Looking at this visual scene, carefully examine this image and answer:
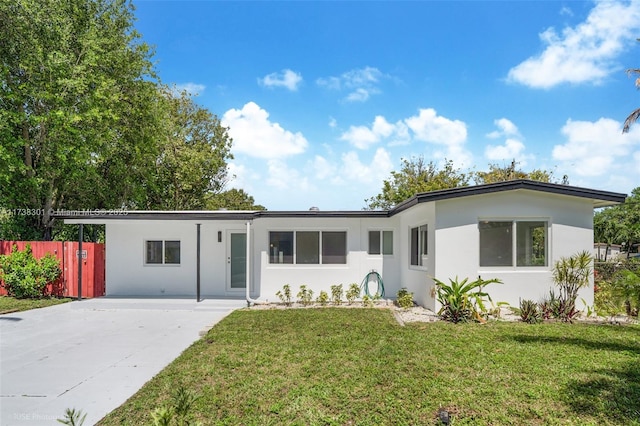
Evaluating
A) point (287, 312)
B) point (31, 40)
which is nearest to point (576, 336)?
point (287, 312)

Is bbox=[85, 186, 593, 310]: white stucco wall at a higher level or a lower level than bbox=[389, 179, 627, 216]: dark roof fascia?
lower

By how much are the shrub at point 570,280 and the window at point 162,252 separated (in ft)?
36.3

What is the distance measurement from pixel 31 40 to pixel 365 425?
17861mm

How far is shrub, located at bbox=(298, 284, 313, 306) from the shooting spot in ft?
39.2

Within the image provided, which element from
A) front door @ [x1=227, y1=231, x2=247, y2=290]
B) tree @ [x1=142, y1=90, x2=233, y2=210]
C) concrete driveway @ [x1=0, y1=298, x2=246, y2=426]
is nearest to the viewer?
concrete driveway @ [x1=0, y1=298, x2=246, y2=426]

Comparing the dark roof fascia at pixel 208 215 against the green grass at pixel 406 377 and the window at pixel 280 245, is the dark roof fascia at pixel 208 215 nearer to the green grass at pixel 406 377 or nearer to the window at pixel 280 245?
the window at pixel 280 245

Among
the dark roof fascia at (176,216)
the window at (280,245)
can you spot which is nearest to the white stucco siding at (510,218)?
the window at (280,245)

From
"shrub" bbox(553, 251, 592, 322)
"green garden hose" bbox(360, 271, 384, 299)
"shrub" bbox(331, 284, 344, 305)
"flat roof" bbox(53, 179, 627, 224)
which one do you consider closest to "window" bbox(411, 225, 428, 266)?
"flat roof" bbox(53, 179, 627, 224)

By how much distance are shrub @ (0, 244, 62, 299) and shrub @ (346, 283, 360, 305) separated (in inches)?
379

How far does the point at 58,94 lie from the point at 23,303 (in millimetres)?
8072

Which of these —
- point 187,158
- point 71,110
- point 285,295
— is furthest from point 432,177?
point 71,110

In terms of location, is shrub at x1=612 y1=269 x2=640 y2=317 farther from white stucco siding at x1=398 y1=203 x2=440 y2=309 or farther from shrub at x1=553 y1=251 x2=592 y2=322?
white stucco siding at x1=398 y1=203 x2=440 y2=309

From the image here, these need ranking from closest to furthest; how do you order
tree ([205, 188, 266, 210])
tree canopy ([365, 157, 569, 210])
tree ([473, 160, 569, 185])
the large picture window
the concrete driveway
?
the concrete driveway < the large picture window < tree ([473, 160, 569, 185]) < tree canopy ([365, 157, 569, 210]) < tree ([205, 188, 266, 210])

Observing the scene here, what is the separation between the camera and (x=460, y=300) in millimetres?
9008
